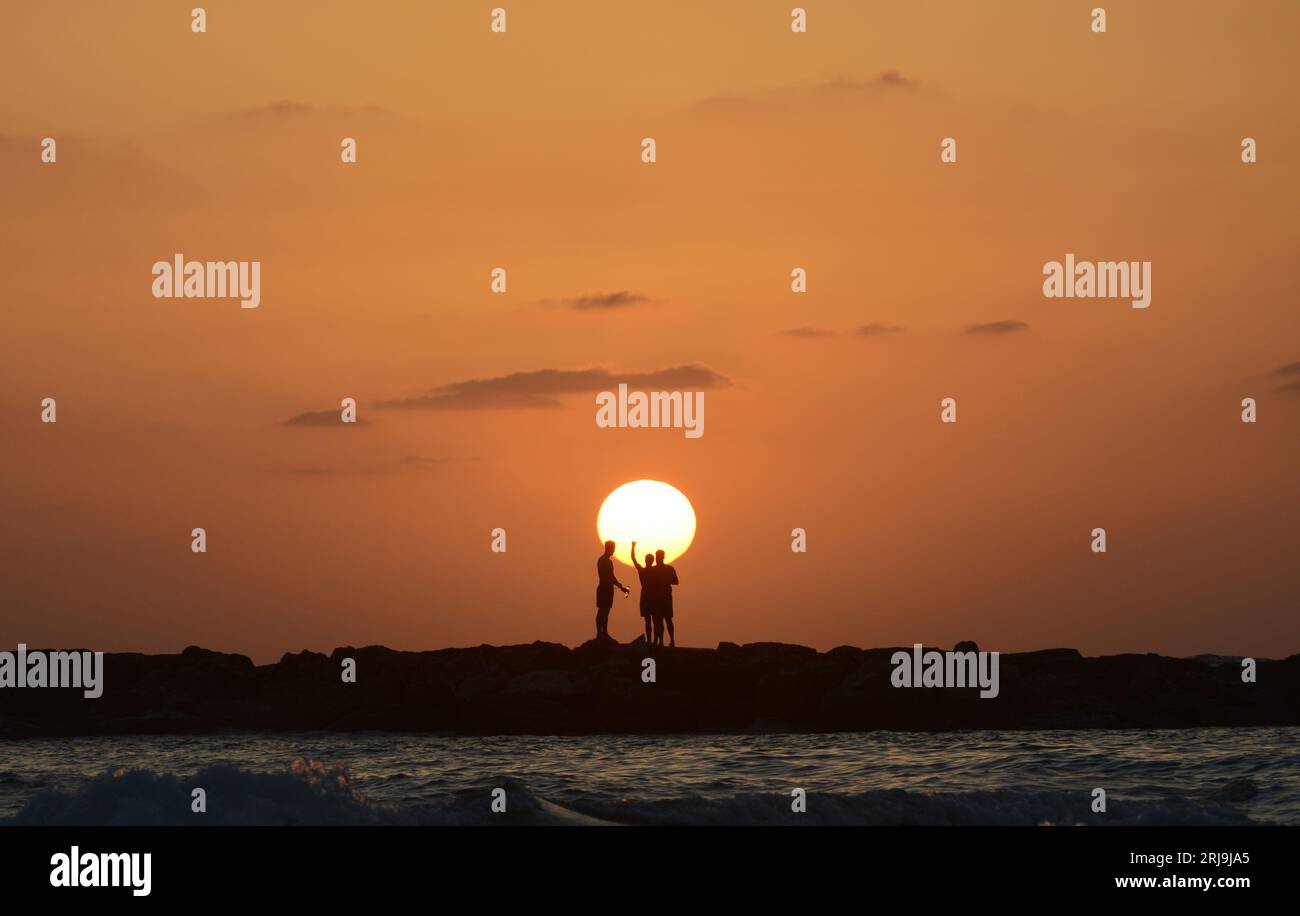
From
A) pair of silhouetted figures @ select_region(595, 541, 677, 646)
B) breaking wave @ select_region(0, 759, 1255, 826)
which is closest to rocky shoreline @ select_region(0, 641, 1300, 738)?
pair of silhouetted figures @ select_region(595, 541, 677, 646)

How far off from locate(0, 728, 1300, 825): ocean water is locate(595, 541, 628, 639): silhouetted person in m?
3.40

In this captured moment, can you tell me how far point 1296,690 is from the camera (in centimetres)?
3991

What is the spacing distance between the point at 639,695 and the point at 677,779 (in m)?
10.1

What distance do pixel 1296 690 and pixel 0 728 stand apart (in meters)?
32.9

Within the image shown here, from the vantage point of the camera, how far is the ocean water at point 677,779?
20.9 meters

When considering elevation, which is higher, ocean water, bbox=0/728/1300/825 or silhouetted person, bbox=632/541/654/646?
silhouetted person, bbox=632/541/654/646

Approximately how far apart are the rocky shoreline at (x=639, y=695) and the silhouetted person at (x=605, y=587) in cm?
104

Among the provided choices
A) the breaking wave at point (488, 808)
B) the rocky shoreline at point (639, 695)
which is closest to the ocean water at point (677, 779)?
the breaking wave at point (488, 808)

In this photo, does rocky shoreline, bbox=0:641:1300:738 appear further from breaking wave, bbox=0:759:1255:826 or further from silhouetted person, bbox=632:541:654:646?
breaking wave, bbox=0:759:1255:826

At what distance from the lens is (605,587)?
3559 centimetres

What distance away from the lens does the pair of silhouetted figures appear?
3375 centimetres

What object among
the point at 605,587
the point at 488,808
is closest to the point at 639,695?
the point at 605,587
